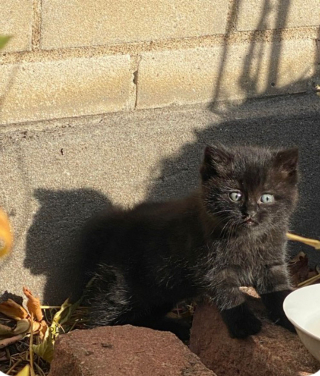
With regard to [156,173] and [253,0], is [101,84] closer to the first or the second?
[156,173]

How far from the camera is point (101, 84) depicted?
9.15 ft

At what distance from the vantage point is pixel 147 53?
2844mm

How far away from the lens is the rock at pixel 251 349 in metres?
2.17

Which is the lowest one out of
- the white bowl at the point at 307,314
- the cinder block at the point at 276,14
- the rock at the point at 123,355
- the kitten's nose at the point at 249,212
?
the rock at the point at 123,355

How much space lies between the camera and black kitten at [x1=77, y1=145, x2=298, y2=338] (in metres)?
2.42

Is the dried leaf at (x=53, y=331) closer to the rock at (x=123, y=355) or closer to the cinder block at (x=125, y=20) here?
the rock at (x=123, y=355)

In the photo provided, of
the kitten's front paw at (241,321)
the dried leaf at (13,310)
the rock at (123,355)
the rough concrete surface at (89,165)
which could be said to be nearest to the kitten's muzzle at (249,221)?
the kitten's front paw at (241,321)

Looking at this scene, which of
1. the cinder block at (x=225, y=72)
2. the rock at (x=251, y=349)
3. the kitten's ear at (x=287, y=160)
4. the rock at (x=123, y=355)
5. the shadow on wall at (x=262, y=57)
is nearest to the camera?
the rock at (x=123, y=355)

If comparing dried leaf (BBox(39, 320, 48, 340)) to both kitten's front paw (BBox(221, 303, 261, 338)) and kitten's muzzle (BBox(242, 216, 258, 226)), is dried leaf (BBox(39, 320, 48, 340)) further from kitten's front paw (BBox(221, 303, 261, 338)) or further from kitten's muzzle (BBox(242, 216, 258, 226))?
kitten's muzzle (BBox(242, 216, 258, 226))

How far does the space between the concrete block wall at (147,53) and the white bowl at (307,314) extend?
44.3 inches

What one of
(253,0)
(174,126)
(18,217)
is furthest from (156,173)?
(253,0)

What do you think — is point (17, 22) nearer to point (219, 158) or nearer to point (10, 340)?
point (219, 158)

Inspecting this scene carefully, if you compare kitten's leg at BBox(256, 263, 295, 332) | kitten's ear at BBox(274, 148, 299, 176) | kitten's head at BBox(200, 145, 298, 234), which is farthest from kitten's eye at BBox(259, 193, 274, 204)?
kitten's leg at BBox(256, 263, 295, 332)

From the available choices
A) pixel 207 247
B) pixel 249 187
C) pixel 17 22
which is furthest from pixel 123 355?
pixel 17 22
